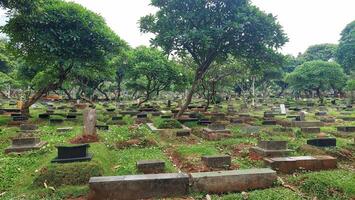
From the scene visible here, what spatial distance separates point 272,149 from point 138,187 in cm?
543

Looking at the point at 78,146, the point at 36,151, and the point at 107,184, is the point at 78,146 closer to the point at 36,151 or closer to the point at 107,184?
the point at 107,184

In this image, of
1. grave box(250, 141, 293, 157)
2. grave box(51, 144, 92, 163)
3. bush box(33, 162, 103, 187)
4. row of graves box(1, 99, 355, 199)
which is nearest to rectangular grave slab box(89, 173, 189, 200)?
row of graves box(1, 99, 355, 199)

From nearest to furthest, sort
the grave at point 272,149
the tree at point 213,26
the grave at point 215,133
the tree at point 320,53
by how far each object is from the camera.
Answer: the grave at point 272,149 → the grave at point 215,133 → the tree at point 213,26 → the tree at point 320,53

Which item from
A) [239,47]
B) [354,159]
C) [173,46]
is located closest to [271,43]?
[239,47]

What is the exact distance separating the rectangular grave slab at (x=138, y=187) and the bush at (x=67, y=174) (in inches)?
33.4

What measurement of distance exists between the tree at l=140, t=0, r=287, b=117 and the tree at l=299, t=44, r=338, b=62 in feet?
190

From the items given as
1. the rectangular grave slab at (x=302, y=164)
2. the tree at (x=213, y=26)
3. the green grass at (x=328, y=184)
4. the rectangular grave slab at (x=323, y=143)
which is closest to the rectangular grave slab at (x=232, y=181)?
the green grass at (x=328, y=184)

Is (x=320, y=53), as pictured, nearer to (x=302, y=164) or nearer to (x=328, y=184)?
(x=302, y=164)

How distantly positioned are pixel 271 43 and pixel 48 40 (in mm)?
13729

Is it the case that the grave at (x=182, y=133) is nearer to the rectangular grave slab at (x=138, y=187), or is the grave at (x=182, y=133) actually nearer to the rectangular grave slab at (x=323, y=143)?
the rectangular grave slab at (x=323, y=143)

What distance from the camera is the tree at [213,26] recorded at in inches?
727

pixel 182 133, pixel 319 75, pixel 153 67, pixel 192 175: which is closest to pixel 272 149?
pixel 192 175

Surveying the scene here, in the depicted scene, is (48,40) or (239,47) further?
(239,47)

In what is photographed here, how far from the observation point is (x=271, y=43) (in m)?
19.9
